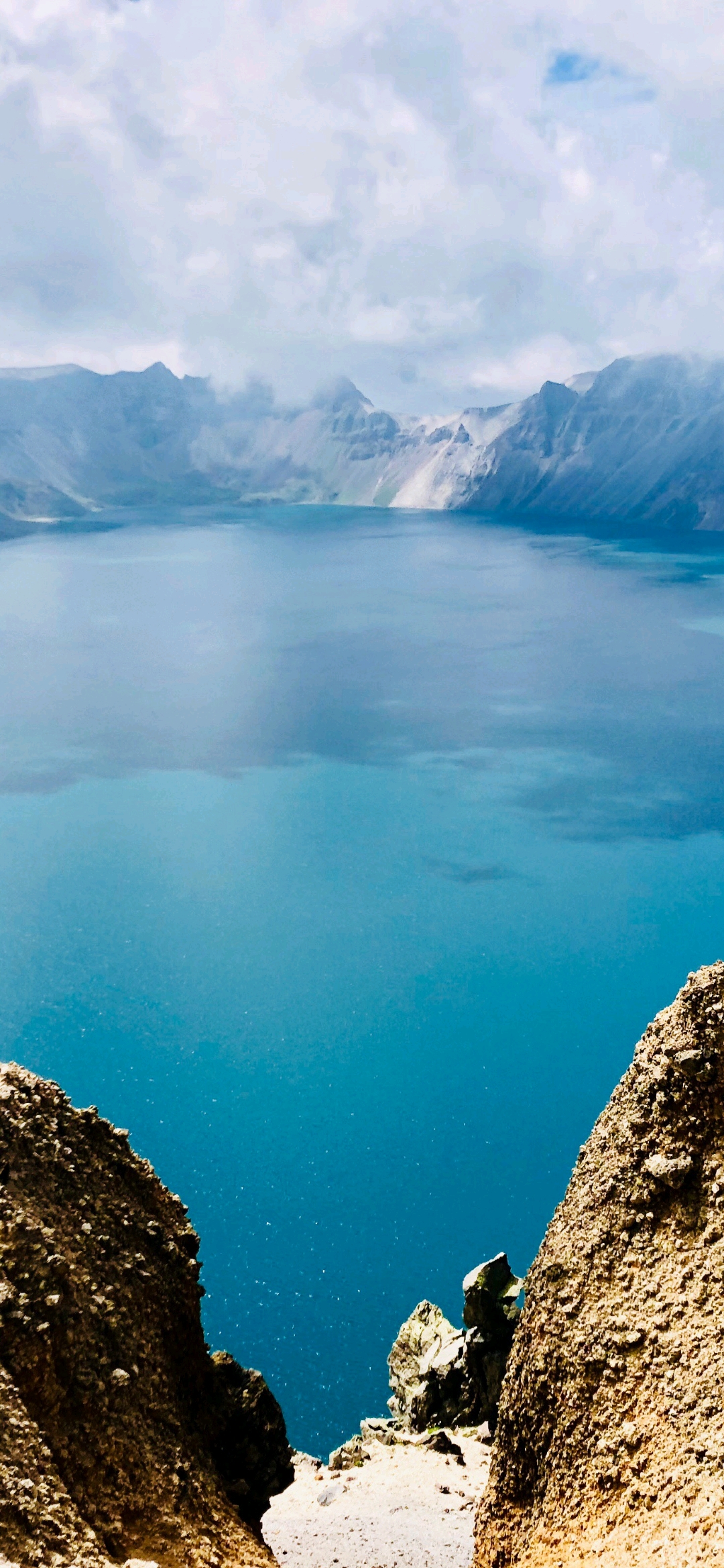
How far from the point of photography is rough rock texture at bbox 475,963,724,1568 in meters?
9.37

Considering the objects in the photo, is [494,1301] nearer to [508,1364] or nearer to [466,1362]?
[466,1362]

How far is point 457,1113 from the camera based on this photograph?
98.7 feet

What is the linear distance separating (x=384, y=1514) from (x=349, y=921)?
2797 centimetres

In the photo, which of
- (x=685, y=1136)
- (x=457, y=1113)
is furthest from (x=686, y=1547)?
(x=457, y=1113)

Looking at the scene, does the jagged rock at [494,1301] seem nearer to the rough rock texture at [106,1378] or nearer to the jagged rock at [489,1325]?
the jagged rock at [489,1325]

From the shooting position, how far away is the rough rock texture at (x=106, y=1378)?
8484mm

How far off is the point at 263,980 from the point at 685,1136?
2822 centimetres

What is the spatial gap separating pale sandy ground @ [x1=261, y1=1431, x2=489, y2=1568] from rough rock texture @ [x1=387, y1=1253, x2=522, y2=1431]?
1534 millimetres

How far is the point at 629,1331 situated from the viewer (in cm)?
1016

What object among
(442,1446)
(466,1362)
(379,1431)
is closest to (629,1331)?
(442,1446)

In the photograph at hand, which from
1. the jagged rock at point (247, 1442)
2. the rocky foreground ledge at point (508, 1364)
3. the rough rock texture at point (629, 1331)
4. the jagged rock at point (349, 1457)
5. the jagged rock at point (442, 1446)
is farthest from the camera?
the jagged rock at point (349, 1457)

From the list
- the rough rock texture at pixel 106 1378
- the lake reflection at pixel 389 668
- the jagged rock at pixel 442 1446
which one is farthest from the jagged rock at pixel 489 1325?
the lake reflection at pixel 389 668

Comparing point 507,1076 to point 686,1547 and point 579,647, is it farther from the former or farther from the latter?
point 579,647

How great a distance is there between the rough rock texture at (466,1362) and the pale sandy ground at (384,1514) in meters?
1.53
